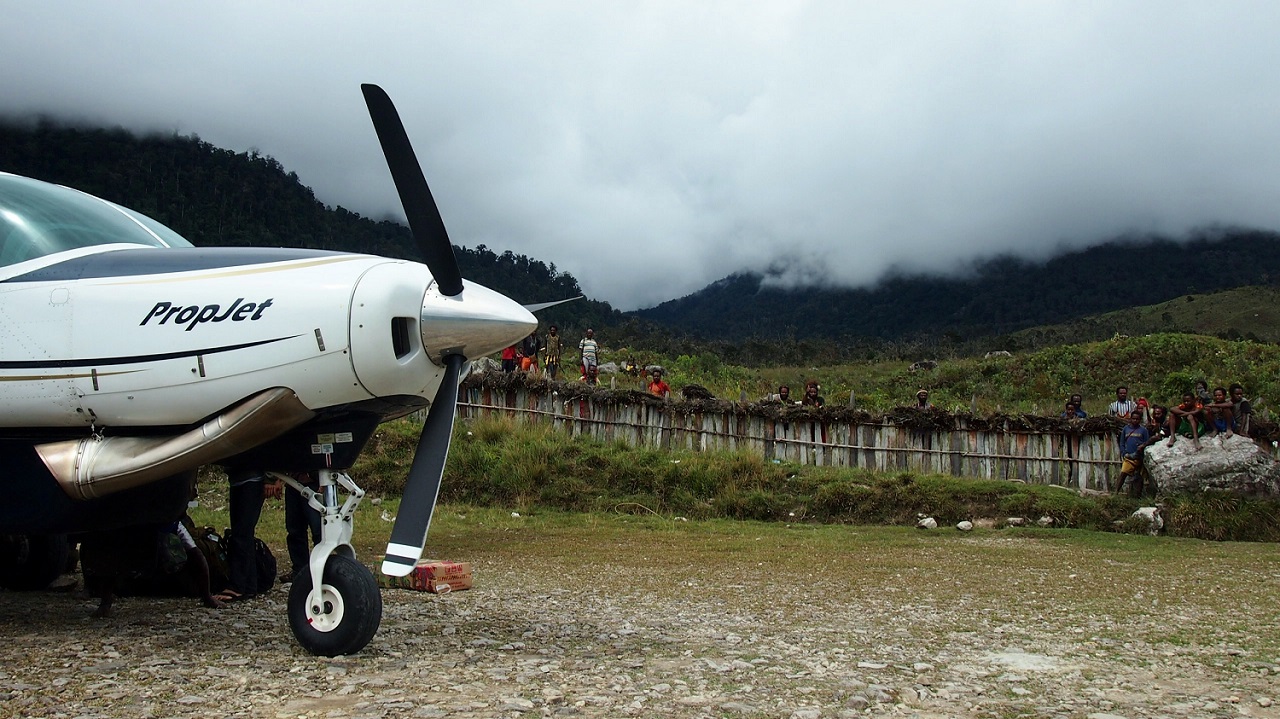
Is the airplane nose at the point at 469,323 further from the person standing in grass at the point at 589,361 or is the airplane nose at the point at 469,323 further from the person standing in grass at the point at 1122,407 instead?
the person standing in grass at the point at 589,361

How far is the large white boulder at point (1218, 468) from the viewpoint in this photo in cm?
1412

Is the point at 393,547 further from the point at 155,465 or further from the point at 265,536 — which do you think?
the point at 265,536

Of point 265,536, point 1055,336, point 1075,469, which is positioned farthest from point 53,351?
point 1055,336

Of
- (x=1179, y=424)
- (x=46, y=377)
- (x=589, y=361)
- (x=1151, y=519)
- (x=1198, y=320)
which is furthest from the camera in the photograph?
(x=1198, y=320)

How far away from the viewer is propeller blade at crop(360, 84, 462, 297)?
5438mm

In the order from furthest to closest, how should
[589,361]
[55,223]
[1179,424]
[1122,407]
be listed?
[589,361] < [1122,407] < [1179,424] < [55,223]

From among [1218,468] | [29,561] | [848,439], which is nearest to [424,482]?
[29,561]

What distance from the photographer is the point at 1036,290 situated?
430ft

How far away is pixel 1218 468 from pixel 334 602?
42.6 ft

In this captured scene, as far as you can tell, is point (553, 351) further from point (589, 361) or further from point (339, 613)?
point (339, 613)

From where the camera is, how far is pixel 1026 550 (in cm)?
1170

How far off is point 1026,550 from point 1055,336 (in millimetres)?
49466

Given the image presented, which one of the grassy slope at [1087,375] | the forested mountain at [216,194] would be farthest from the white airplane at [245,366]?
the forested mountain at [216,194]

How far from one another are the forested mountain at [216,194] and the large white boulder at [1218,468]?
4194 centimetres
